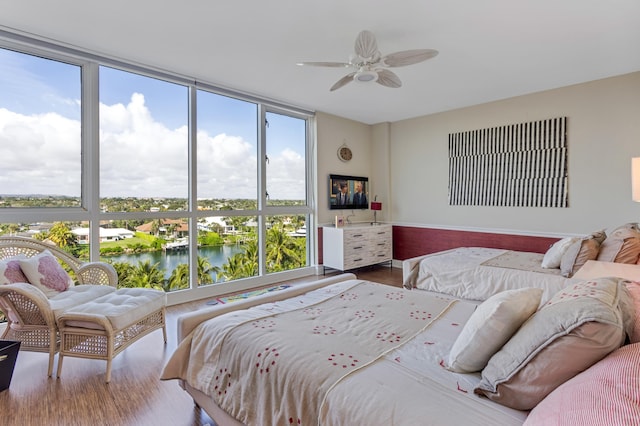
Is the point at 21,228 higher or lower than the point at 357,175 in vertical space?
lower

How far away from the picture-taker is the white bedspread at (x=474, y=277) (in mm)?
2776

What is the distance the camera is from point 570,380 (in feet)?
2.85

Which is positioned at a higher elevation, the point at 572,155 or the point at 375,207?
the point at 572,155

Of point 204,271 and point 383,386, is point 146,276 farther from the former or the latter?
point 383,386

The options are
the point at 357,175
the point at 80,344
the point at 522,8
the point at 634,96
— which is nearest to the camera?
the point at 80,344

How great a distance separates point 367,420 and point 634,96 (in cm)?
489

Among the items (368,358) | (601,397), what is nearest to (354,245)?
(368,358)

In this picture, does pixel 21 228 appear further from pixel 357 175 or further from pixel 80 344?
pixel 357 175

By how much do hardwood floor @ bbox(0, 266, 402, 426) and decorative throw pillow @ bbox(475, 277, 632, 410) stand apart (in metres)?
1.57

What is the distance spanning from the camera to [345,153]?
18.7 feet

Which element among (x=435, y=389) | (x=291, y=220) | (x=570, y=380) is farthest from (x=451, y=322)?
(x=291, y=220)

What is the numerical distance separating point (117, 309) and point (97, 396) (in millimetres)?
555

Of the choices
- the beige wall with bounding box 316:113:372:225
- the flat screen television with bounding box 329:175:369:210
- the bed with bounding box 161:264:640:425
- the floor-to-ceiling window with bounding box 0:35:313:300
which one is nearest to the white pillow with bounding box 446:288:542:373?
the bed with bounding box 161:264:640:425

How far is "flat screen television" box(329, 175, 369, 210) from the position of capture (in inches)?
217
